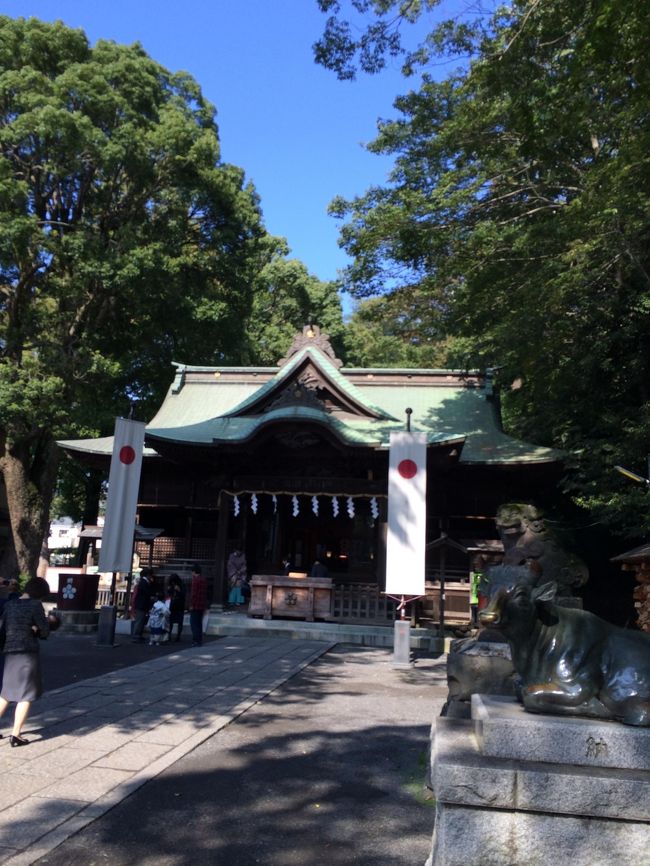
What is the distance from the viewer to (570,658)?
3.21m

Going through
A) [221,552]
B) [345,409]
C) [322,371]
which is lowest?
[221,552]

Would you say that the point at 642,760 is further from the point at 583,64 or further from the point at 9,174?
the point at 9,174

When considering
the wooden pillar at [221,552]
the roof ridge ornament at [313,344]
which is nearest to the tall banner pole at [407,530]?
the wooden pillar at [221,552]

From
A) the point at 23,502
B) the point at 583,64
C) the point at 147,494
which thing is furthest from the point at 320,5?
the point at 23,502

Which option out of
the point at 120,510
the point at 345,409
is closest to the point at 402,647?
the point at 120,510

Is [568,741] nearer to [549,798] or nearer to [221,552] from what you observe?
[549,798]

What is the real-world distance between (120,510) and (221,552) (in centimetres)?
488

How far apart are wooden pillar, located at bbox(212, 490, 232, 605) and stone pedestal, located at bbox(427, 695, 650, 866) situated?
45.6 feet

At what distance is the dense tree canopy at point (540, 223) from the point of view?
31.8 ft

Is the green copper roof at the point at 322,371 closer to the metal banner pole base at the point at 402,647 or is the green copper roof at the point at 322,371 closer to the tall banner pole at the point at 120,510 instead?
the tall banner pole at the point at 120,510

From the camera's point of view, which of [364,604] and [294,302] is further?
[294,302]

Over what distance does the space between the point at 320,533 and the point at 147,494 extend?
17.9ft

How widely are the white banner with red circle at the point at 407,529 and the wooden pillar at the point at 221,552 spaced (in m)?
6.36

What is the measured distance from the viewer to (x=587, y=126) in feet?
35.2
